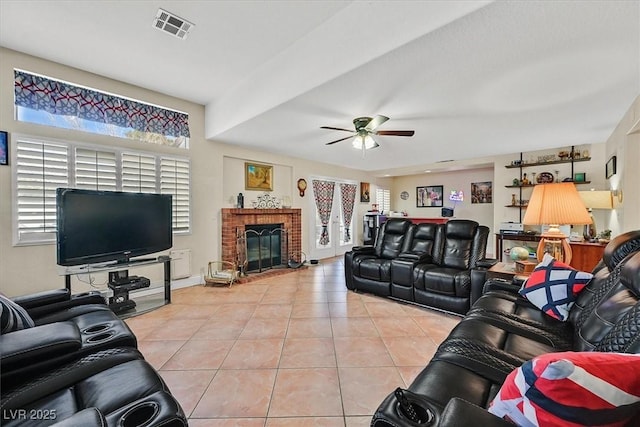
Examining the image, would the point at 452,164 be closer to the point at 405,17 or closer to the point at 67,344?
the point at 405,17

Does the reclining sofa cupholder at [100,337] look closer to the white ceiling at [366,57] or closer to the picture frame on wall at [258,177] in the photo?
the white ceiling at [366,57]

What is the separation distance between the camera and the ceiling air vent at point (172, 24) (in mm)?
2371

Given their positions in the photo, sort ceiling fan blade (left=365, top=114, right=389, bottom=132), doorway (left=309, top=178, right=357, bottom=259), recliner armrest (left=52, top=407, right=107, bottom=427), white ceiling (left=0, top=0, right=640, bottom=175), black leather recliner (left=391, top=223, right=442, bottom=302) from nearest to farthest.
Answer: recliner armrest (left=52, top=407, right=107, bottom=427) → white ceiling (left=0, top=0, right=640, bottom=175) → ceiling fan blade (left=365, top=114, right=389, bottom=132) → black leather recliner (left=391, top=223, right=442, bottom=302) → doorway (left=309, top=178, right=357, bottom=259)

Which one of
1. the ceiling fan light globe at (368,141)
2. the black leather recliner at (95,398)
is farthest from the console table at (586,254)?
the black leather recliner at (95,398)

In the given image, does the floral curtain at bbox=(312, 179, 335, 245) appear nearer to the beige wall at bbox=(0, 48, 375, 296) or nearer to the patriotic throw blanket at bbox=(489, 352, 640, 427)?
the beige wall at bbox=(0, 48, 375, 296)

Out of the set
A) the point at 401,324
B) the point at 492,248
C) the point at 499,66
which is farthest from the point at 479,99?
the point at 492,248

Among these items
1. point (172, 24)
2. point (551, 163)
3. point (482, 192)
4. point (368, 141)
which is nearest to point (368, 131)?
point (368, 141)

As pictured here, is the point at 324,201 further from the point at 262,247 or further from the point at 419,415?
the point at 419,415

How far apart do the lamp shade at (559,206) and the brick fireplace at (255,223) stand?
413 cm

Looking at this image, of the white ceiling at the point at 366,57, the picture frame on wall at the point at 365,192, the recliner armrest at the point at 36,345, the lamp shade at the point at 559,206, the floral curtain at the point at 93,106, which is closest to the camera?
the recliner armrest at the point at 36,345

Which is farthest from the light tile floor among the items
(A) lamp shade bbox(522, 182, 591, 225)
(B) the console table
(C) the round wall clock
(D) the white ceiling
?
(C) the round wall clock

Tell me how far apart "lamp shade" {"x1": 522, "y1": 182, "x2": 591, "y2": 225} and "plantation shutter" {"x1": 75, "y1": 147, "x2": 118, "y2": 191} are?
15.5ft

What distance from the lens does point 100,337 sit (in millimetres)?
1477

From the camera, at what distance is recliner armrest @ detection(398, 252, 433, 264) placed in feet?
11.9
